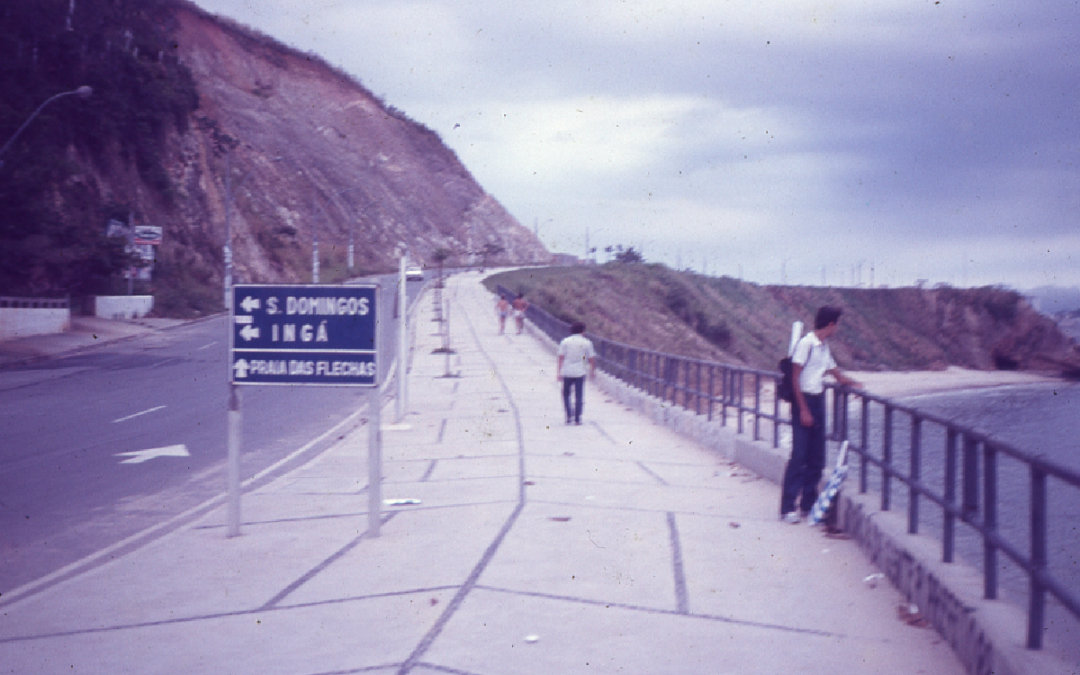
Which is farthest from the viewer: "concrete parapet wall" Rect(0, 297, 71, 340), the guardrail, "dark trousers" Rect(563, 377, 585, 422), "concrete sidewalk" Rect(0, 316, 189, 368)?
"concrete parapet wall" Rect(0, 297, 71, 340)

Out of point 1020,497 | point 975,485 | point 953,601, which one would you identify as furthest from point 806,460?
point 1020,497

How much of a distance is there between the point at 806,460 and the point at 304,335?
441cm

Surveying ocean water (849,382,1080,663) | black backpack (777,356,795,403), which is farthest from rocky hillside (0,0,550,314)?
black backpack (777,356,795,403)

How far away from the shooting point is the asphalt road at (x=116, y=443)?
8761 millimetres

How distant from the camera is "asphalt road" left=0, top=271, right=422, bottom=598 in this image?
345 inches

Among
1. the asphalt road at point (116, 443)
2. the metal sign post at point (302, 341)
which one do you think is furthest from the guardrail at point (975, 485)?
the asphalt road at point (116, 443)

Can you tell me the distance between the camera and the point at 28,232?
129 feet

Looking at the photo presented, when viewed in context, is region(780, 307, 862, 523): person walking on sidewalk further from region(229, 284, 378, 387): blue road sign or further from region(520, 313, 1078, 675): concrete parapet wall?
region(229, 284, 378, 387): blue road sign

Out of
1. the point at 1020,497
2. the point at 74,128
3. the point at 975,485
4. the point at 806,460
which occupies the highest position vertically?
the point at 74,128

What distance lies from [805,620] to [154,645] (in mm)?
3750

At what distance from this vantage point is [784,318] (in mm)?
84438

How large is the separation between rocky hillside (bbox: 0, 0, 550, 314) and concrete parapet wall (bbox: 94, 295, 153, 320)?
1648 millimetres

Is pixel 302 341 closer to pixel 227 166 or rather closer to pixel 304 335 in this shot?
pixel 304 335

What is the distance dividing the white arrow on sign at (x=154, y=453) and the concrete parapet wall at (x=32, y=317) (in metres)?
23.5
